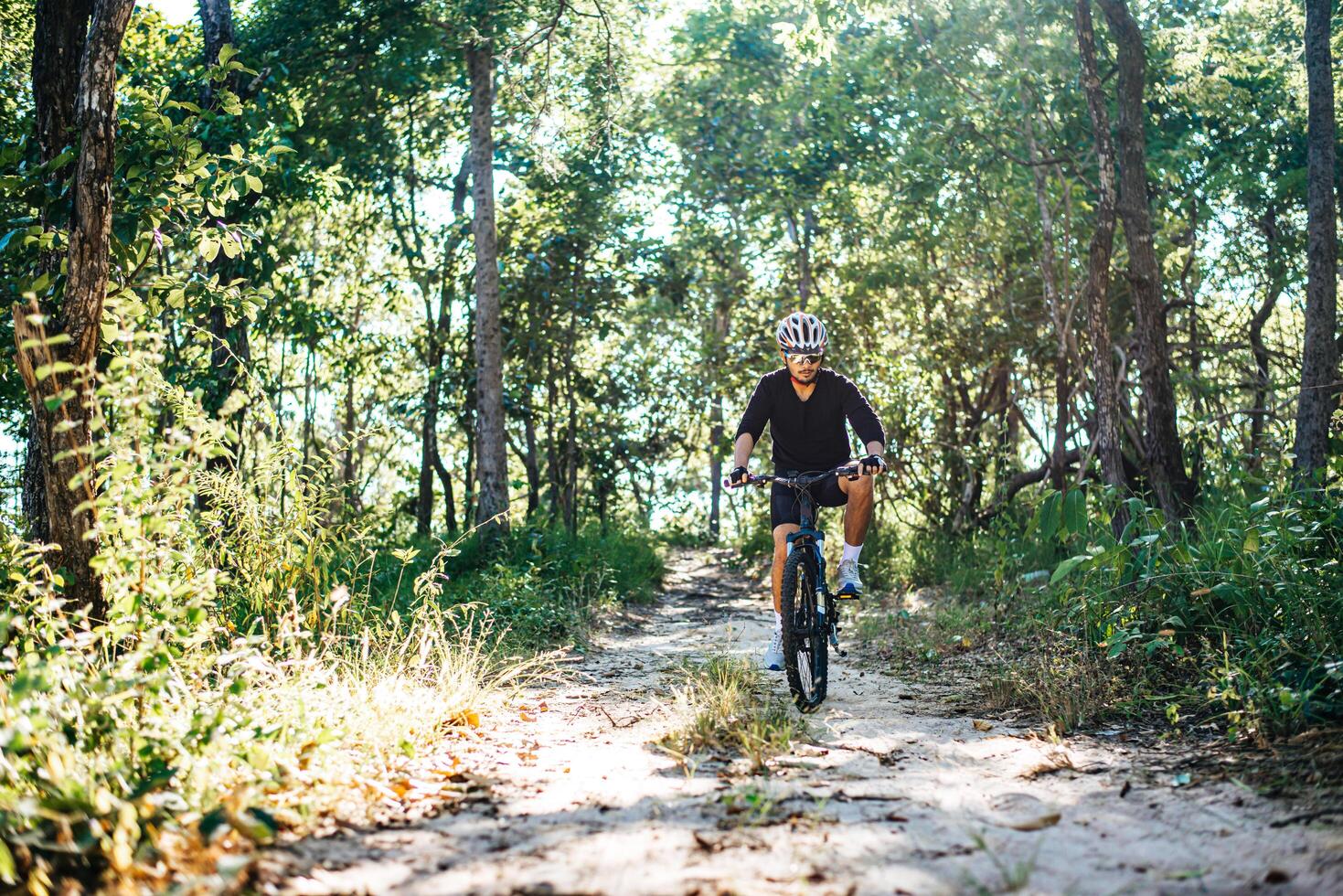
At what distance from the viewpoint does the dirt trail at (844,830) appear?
3.03m

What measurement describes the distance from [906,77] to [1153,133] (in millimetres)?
3815

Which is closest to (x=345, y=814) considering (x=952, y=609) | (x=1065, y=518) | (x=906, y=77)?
(x=1065, y=518)

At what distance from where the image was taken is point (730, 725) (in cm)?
518

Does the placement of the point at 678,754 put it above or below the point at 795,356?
below

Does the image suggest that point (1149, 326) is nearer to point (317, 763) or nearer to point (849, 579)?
point (849, 579)

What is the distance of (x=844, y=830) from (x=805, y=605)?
2.63 meters

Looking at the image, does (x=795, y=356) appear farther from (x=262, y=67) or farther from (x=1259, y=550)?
(x=262, y=67)

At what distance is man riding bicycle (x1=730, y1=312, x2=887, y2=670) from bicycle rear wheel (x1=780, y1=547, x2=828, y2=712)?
0.19 meters

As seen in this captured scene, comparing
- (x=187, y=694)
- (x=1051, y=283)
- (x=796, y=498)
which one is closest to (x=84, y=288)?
(x=187, y=694)

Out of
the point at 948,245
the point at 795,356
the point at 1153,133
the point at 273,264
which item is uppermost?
the point at 1153,133

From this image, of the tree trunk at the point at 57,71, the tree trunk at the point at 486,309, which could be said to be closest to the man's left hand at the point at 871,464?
the tree trunk at the point at 57,71

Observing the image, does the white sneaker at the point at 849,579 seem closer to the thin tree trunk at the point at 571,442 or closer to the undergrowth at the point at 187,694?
the undergrowth at the point at 187,694

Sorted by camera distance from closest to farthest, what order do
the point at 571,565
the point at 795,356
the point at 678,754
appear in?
the point at 678,754 → the point at 795,356 → the point at 571,565

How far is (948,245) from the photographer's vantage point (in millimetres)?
13852
